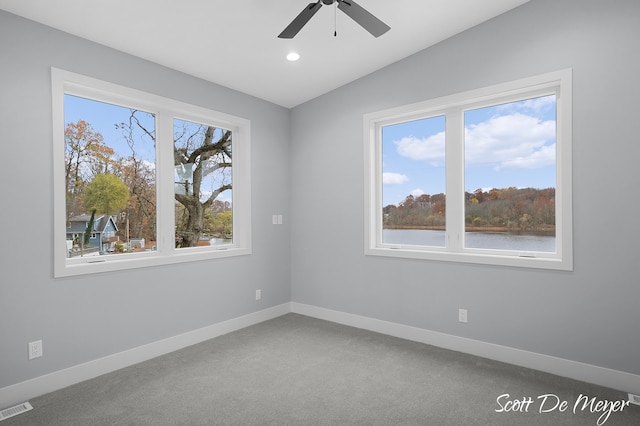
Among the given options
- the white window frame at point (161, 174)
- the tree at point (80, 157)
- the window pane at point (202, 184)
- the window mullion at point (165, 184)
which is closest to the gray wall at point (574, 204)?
the white window frame at point (161, 174)

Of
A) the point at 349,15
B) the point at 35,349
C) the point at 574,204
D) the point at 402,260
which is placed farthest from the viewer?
the point at 402,260

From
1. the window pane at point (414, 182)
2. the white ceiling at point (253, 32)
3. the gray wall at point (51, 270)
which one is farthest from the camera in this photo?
the window pane at point (414, 182)

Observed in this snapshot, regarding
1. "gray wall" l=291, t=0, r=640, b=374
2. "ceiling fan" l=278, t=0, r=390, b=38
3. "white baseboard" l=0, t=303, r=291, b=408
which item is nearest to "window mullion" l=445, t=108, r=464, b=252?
"gray wall" l=291, t=0, r=640, b=374

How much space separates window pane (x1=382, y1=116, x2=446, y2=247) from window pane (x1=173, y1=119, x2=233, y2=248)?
1.83 metres

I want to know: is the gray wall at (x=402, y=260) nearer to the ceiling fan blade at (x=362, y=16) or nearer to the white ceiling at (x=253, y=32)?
the white ceiling at (x=253, y=32)

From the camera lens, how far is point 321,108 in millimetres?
4320

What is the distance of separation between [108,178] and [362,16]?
2468mm

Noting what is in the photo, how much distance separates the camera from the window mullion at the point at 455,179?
3.42m

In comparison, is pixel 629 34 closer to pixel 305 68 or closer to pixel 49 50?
→ pixel 305 68

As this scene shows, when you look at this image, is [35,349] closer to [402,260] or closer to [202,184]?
[202,184]

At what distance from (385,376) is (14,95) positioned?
3.41m

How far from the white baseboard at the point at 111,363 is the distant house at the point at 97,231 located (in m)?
0.93

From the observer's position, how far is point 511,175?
3193mm

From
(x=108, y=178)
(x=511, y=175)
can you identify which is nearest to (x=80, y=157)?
(x=108, y=178)
